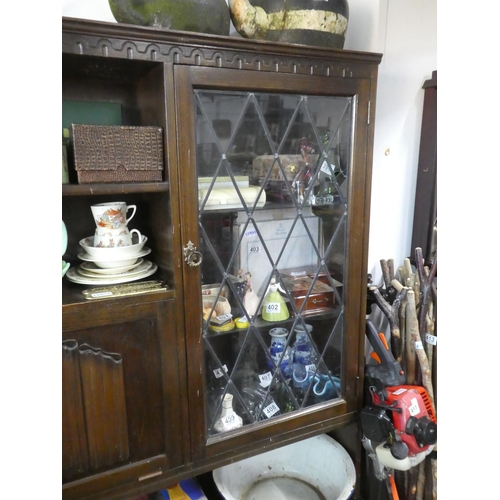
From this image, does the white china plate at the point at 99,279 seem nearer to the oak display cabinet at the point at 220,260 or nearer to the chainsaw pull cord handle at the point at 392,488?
the oak display cabinet at the point at 220,260

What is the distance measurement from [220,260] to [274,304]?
232mm

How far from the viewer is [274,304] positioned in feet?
4.14

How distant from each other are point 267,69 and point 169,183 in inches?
15.0

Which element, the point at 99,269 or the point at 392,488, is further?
the point at 392,488

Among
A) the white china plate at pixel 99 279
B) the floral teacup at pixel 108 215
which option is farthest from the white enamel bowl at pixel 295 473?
the floral teacup at pixel 108 215

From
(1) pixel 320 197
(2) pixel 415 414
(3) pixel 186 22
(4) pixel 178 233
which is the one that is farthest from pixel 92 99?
(2) pixel 415 414

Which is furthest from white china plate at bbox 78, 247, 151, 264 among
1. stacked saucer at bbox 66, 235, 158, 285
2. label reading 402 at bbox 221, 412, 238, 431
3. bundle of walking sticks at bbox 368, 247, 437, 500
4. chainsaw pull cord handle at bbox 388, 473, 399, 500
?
chainsaw pull cord handle at bbox 388, 473, 399, 500

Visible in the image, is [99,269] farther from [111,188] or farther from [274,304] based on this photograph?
[274,304]

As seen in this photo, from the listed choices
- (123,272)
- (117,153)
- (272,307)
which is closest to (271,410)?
(272,307)

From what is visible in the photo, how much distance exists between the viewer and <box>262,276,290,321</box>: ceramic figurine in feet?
4.11

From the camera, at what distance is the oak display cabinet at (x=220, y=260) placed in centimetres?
99

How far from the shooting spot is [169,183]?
3.29ft
